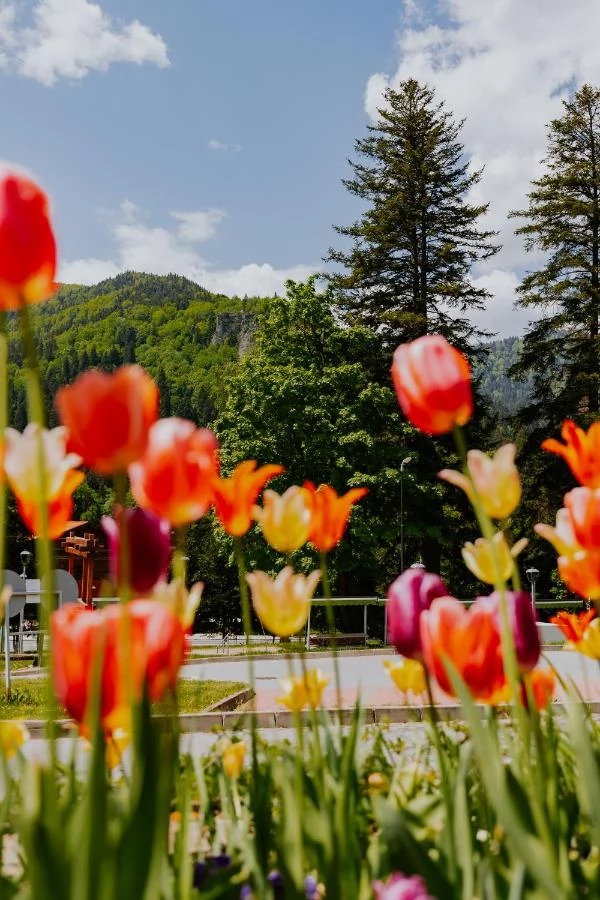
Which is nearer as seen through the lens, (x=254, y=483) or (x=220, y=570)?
(x=254, y=483)

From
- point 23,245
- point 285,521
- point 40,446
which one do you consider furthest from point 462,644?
point 23,245

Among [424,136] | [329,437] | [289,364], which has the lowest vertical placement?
Answer: [329,437]

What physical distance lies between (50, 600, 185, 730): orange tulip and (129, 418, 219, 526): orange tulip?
131 mm

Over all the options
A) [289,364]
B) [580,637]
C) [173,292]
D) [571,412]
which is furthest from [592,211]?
[173,292]

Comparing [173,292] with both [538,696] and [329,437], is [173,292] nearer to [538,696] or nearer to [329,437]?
[329,437]

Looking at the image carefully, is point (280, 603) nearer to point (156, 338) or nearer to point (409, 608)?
point (409, 608)

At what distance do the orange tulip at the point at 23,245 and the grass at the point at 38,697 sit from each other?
7480 mm

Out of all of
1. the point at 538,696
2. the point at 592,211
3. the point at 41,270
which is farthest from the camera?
the point at 592,211

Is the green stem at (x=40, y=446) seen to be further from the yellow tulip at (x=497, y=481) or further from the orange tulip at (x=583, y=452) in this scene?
the orange tulip at (x=583, y=452)

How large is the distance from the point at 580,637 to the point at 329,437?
1062 inches

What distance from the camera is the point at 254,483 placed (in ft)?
5.16

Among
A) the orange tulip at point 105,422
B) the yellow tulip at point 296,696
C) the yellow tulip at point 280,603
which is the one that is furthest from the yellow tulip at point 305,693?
the orange tulip at point 105,422

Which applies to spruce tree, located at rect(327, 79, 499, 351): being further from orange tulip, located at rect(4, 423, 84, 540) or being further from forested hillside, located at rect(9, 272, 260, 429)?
forested hillside, located at rect(9, 272, 260, 429)

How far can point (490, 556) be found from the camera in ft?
5.29
